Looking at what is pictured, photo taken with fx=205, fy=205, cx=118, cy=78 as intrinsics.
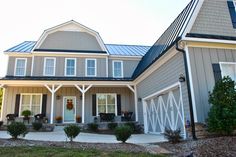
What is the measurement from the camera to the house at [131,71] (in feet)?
26.8

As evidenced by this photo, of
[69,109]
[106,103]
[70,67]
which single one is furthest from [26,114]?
[106,103]

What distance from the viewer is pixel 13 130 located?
741 centimetres

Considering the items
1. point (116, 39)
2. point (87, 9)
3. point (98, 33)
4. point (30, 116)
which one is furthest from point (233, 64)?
point (116, 39)

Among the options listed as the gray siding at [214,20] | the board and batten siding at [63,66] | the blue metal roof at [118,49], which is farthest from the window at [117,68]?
the gray siding at [214,20]

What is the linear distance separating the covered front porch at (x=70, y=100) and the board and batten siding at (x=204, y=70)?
23.1ft

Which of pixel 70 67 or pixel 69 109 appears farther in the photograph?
pixel 70 67

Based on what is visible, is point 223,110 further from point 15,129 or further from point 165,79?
point 15,129

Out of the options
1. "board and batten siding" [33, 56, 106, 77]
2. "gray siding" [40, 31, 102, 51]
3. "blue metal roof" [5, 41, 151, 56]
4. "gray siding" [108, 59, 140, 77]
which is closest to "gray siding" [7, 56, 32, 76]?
"board and batten siding" [33, 56, 106, 77]

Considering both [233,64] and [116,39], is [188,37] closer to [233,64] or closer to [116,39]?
[233,64]

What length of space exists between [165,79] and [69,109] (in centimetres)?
828

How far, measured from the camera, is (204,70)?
8055 mm

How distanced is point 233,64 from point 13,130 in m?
9.01

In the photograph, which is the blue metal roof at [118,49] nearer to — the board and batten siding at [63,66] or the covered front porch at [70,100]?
the board and batten siding at [63,66]

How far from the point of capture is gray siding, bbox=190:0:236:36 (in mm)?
8797
